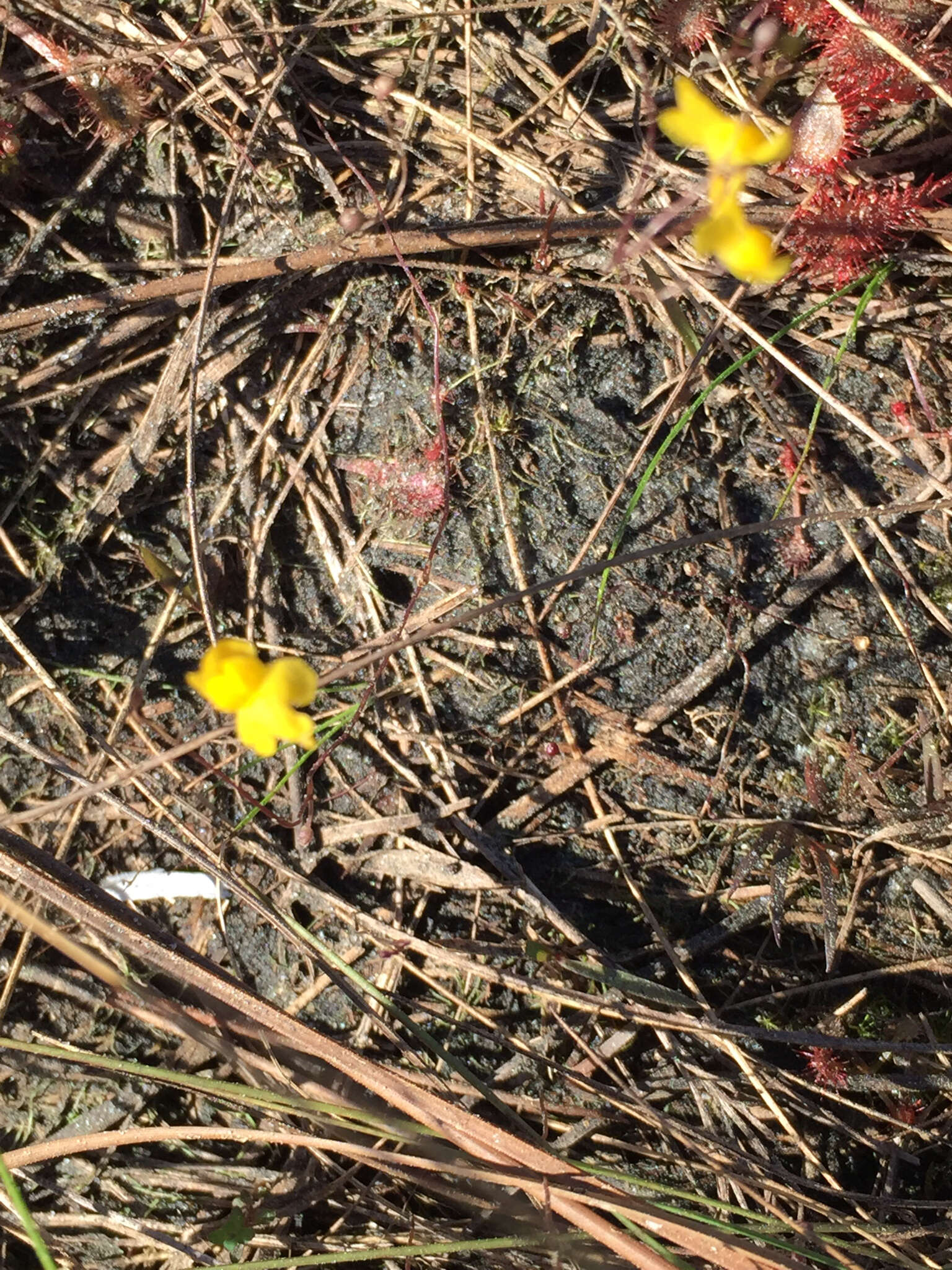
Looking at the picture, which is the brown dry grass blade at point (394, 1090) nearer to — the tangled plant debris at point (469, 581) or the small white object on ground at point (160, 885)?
the tangled plant debris at point (469, 581)

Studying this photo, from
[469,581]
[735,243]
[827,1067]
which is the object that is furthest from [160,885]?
[735,243]

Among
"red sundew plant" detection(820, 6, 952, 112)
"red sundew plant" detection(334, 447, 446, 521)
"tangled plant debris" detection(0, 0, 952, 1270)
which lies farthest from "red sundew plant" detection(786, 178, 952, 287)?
"red sundew plant" detection(334, 447, 446, 521)

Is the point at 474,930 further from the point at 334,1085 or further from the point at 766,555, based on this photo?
the point at 766,555

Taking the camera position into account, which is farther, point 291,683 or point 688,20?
point 688,20

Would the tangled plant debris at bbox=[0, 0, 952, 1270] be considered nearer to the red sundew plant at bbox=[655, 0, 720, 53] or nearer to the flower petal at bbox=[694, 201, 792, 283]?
the red sundew plant at bbox=[655, 0, 720, 53]

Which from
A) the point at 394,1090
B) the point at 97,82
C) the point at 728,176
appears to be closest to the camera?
the point at 728,176

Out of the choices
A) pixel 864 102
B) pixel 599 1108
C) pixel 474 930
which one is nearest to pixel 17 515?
pixel 474 930

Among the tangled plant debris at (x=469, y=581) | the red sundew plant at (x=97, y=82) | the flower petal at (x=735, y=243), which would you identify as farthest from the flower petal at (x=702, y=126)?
the red sundew plant at (x=97, y=82)

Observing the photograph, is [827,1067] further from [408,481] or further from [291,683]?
[408,481]
